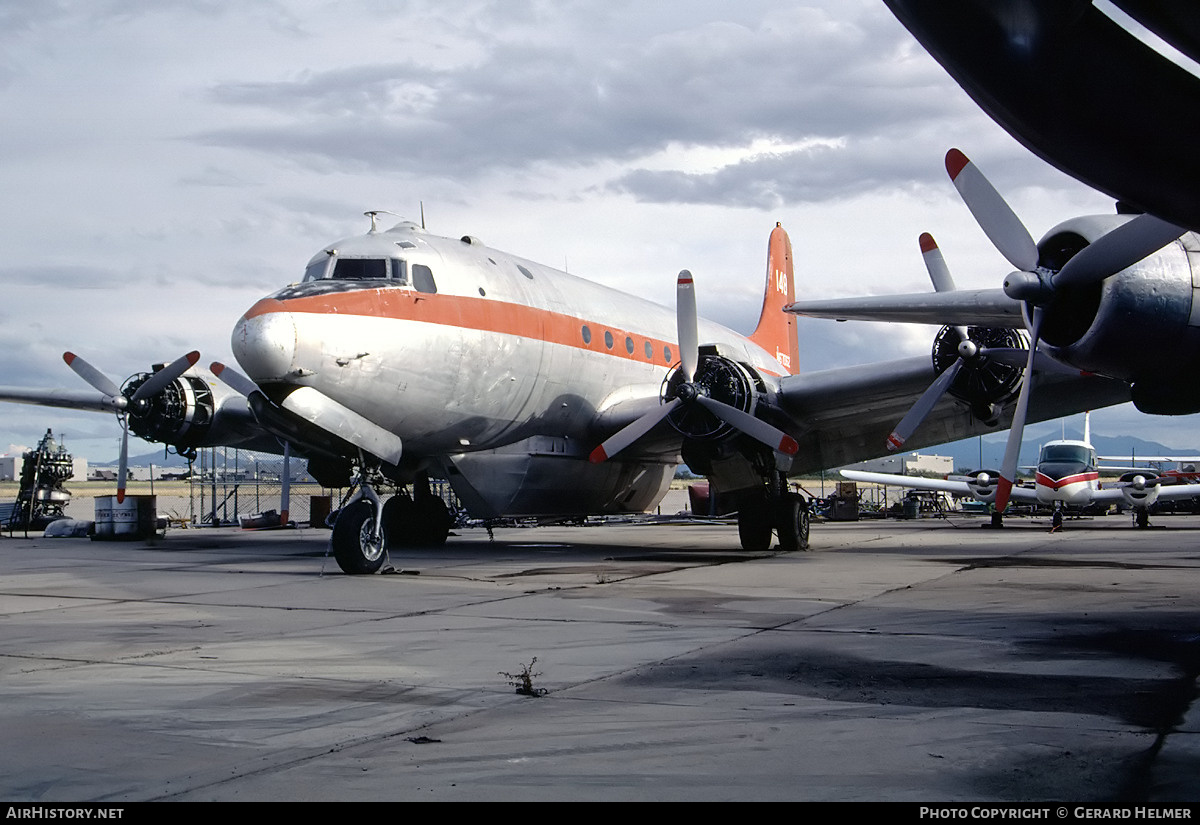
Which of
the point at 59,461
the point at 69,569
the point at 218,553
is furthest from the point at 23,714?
the point at 59,461

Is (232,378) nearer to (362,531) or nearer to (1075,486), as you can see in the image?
(362,531)

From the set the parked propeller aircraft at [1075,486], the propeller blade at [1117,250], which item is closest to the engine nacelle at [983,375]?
the propeller blade at [1117,250]

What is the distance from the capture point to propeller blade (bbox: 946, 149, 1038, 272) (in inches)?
355

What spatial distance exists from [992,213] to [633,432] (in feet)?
24.5

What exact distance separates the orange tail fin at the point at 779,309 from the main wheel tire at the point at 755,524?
9349 millimetres

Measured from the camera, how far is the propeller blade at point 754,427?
15297 mm

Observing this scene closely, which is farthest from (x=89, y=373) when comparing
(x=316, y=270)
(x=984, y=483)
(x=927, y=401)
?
(x=984, y=483)

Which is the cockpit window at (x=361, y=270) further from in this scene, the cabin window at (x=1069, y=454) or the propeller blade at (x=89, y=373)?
the cabin window at (x=1069, y=454)

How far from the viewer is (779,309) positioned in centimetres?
2653

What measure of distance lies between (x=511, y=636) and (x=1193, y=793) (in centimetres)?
491

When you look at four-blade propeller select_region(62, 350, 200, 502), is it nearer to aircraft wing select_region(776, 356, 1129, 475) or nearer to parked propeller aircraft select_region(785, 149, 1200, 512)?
aircraft wing select_region(776, 356, 1129, 475)

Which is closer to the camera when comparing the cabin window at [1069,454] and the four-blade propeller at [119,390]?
the four-blade propeller at [119,390]

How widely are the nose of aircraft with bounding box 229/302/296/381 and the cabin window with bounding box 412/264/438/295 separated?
2.22 metres
